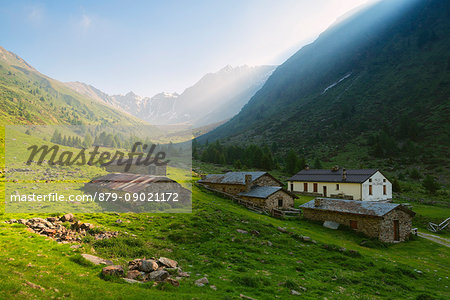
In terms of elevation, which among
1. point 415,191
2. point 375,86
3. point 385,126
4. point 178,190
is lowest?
point 415,191

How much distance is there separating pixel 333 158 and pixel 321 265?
384 feet

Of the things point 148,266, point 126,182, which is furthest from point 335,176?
point 148,266

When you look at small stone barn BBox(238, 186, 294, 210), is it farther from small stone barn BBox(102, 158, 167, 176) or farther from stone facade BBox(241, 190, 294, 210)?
small stone barn BBox(102, 158, 167, 176)

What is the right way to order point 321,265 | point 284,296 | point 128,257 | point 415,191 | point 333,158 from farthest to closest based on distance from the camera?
point 333,158 < point 415,191 < point 321,265 < point 128,257 < point 284,296

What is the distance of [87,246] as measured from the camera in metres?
15.2

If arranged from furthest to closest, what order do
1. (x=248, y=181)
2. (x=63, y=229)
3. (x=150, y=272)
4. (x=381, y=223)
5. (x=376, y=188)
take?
(x=376, y=188)
(x=248, y=181)
(x=381, y=223)
(x=63, y=229)
(x=150, y=272)

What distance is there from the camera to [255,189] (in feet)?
162

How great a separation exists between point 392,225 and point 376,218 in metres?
3.34

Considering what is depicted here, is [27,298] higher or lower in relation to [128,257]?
higher

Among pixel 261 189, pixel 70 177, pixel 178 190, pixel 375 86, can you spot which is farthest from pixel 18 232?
pixel 375 86

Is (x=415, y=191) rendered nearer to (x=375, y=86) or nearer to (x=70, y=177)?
(x=70, y=177)

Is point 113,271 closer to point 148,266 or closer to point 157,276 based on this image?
point 148,266

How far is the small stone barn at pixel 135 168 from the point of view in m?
48.7

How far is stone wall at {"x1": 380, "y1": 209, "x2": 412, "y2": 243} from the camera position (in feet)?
106
